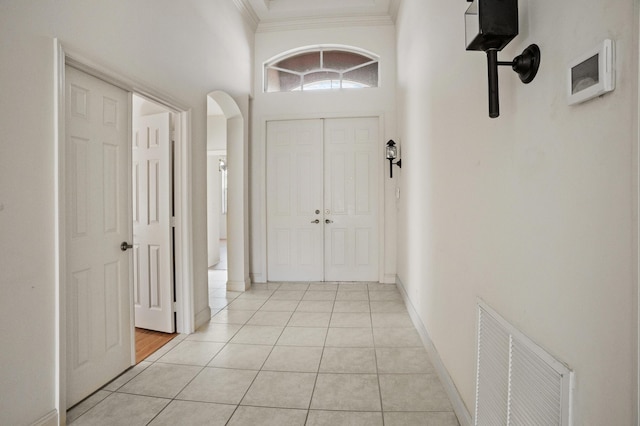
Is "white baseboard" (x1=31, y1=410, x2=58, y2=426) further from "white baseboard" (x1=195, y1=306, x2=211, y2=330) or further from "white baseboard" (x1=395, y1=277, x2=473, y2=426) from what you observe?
"white baseboard" (x1=395, y1=277, x2=473, y2=426)

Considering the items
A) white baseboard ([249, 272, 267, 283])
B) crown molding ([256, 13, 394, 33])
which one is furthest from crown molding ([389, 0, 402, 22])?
white baseboard ([249, 272, 267, 283])

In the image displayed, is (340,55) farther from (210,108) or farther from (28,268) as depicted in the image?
(28,268)

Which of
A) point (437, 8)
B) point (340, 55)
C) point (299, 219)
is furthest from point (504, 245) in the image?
point (340, 55)

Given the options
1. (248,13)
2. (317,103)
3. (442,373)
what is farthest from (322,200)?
(442,373)

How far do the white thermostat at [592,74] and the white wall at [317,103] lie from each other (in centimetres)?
383

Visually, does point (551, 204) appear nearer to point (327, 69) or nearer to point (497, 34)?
point (497, 34)

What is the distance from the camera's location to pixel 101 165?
2.21m

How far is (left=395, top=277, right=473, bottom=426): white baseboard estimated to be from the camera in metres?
1.77

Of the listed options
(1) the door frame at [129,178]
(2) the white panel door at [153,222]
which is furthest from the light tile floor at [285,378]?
(2) the white panel door at [153,222]

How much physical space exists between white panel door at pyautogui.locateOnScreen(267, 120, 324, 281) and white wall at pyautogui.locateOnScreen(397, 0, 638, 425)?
2.91 meters

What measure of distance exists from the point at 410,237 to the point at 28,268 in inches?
121

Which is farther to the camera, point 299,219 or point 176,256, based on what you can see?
point 299,219

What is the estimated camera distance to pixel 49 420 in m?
1.72

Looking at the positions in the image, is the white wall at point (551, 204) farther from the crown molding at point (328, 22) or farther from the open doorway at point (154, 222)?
the crown molding at point (328, 22)
